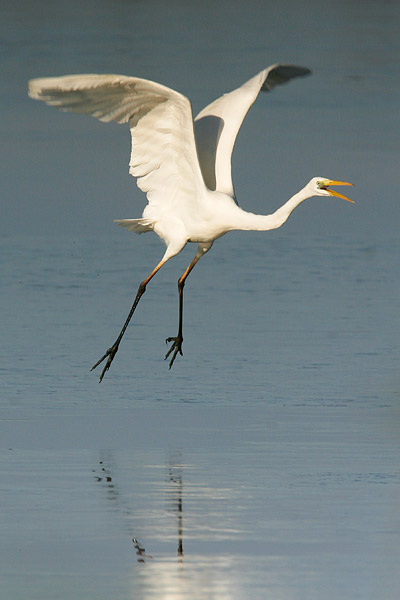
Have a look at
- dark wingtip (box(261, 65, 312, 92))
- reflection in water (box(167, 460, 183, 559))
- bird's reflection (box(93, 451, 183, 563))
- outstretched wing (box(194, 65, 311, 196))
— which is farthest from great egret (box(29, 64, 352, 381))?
reflection in water (box(167, 460, 183, 559))

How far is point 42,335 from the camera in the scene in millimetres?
12039

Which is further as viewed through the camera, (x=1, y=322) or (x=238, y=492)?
(x=1, y=322)

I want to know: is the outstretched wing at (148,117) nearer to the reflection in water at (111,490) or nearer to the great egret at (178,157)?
the great egret at (178,157)

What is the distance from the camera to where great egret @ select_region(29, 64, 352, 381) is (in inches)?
388

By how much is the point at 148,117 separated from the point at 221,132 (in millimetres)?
991

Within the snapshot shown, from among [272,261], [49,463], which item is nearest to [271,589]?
[49,463]

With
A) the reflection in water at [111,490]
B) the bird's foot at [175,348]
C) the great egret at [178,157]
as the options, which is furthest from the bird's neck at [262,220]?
the reflection in water at [111,490]

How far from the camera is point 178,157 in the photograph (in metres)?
10.7

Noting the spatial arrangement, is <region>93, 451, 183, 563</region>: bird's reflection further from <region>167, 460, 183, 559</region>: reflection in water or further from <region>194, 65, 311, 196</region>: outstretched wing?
<region>194, 65, 311, 196</region>: outstretched wing

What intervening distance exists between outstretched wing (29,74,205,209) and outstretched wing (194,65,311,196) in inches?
17.8

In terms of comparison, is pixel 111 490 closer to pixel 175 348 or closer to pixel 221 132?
pixel 175 348

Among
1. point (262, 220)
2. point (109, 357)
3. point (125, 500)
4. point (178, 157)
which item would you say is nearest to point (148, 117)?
point (178, 157)

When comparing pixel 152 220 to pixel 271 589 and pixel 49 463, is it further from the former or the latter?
pixel 271 589

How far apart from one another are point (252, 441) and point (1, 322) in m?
4.75
